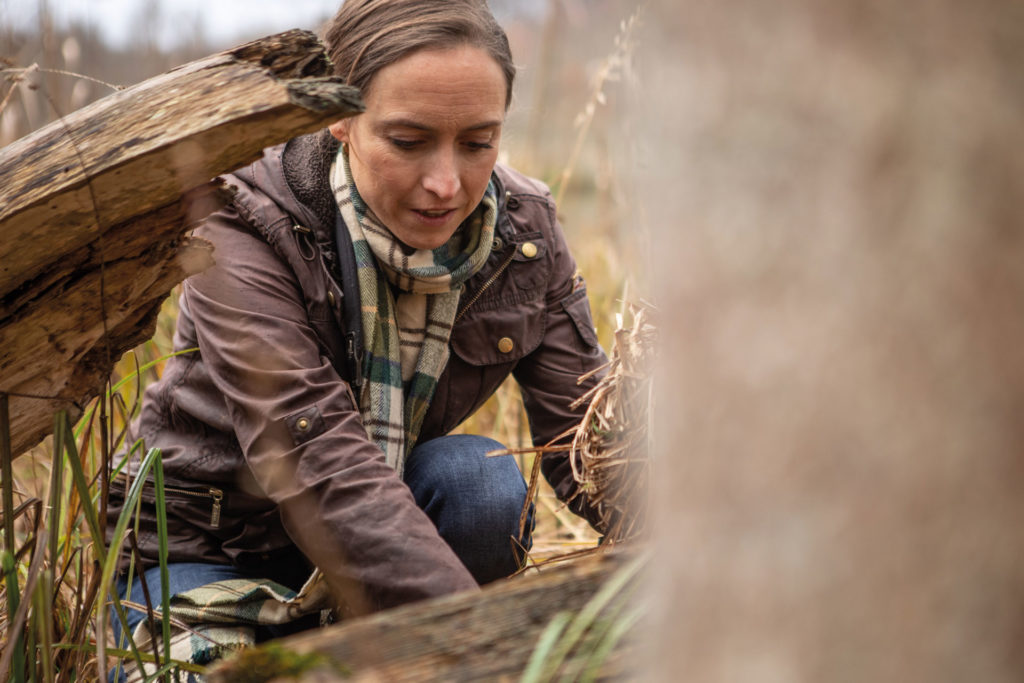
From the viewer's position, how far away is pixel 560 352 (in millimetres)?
2008

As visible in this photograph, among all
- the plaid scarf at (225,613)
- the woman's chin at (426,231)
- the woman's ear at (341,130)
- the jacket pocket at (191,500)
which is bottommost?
the plaid scarf at (225,613)

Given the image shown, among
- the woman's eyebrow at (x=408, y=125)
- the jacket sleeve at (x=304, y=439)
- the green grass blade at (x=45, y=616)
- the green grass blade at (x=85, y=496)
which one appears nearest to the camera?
the green grass blade at (x=45, y=616)

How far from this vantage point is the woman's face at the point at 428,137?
156 cm

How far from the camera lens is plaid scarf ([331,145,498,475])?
1.70 metres

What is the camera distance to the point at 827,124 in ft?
1.63

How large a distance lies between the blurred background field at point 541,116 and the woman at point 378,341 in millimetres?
238

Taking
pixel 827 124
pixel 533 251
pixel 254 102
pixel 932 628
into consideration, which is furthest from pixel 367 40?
pixel 932 628

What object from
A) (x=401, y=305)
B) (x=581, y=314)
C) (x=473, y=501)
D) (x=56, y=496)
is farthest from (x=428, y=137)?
(x=56, y=496)

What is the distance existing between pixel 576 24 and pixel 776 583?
246 centimetres

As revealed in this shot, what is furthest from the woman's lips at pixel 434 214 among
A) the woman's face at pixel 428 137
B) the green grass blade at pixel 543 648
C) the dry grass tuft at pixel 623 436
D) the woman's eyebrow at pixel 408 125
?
Result: the green grass blade at pixel 543 648

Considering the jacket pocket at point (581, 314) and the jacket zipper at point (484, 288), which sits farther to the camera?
the jacket pocket at point (581, 314)

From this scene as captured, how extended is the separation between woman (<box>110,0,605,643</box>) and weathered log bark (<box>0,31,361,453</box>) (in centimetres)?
30

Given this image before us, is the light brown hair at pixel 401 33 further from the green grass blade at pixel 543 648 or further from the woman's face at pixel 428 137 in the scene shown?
the green grass blade at pixel 543 648

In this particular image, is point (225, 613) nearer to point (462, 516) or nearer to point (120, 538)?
point (462, 516)
